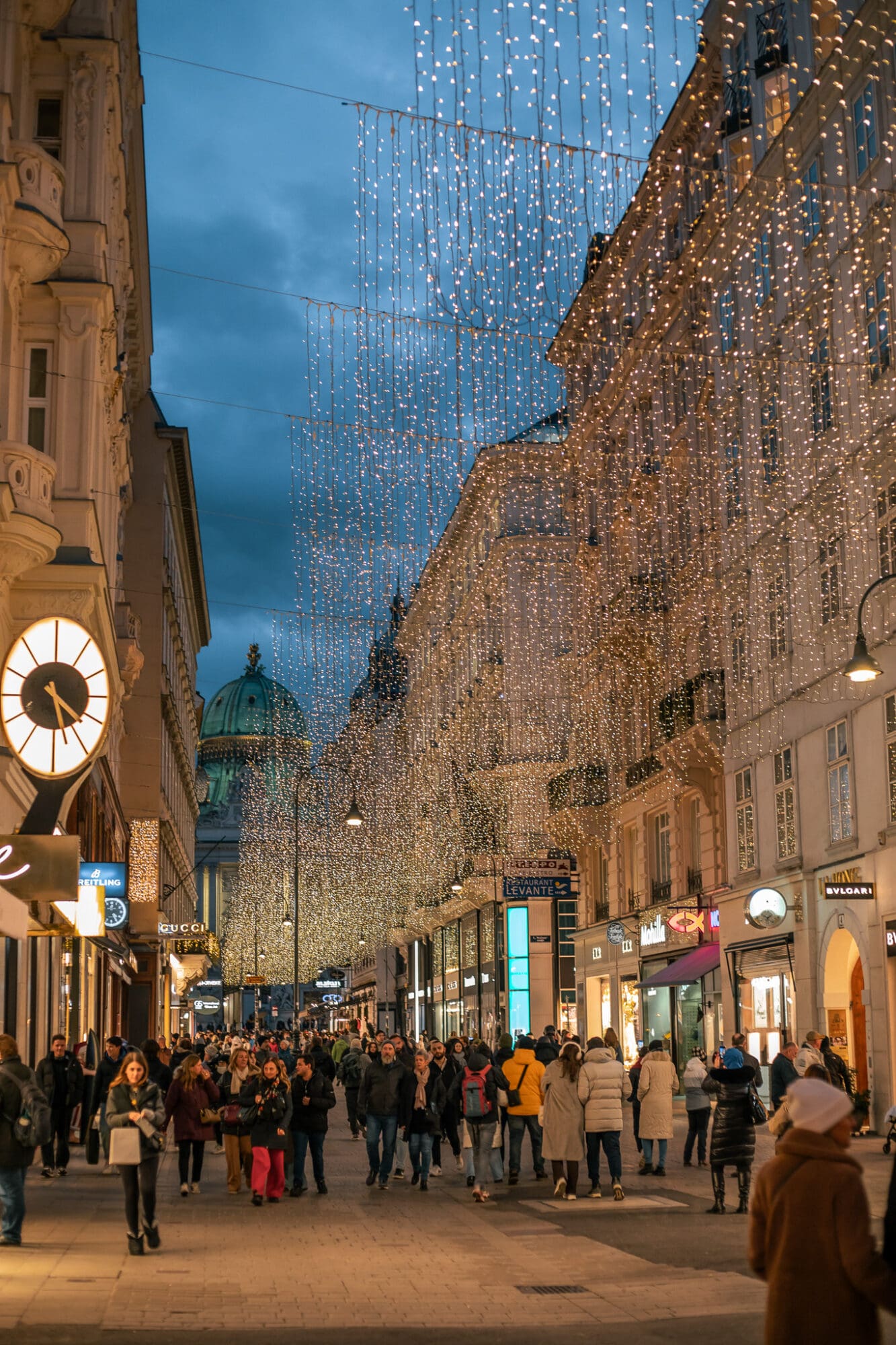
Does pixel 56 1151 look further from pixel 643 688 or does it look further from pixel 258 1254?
pixel 643 688

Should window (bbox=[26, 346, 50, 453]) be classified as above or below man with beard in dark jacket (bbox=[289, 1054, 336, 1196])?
above

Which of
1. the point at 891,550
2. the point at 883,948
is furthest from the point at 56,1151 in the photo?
the point at 891,550

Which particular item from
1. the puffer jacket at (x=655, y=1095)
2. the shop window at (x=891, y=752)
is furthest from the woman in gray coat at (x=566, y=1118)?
the shop window at (x=891, y=752)

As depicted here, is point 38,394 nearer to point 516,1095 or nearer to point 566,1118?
point 516,1095

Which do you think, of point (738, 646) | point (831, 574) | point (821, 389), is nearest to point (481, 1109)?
point (831, 574)

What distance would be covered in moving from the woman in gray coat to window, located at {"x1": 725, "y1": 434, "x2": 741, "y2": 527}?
1920 cm

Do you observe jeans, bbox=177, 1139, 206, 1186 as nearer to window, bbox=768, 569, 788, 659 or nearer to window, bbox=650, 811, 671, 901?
window, bbox=768, 569, 788, 659

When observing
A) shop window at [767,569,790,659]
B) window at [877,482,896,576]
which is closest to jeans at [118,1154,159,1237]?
window at [877,482,896,576]

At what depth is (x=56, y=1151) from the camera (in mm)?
24125

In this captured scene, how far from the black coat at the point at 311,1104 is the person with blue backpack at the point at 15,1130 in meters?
5.82

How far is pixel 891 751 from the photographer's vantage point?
2770 centimetres

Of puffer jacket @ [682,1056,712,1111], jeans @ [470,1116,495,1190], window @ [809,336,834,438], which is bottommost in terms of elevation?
jeans @ [470,1116,495,1190]

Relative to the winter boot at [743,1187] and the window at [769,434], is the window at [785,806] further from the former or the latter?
the winter boot at [743,1187]

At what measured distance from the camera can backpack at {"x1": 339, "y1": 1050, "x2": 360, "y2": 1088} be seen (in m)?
31.2
